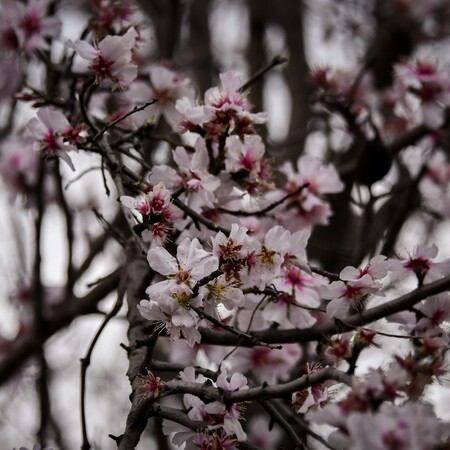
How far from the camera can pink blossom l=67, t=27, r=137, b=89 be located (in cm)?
186

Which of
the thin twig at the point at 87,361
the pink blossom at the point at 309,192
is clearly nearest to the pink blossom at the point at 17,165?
the thin twig at the point at 87,361

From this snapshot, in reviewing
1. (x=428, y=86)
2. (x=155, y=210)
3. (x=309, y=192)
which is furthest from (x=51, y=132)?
(x=428, y=86)

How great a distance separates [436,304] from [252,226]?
701 mm

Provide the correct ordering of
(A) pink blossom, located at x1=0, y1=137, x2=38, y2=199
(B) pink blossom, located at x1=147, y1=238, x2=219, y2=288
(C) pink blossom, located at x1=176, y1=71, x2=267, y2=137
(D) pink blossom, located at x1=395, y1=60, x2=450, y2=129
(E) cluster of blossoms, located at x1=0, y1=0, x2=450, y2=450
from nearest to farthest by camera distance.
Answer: (E) cluster of blossoms, located at x1=0, y1=0, x2=450, y2=450, (B) pink blossom, located at x1=147, y1=238, x2=219, y2=288, (C) pink blossom, located at x1=176, y1=71, x2=267, y2=137, (D) pink blossom, located at x1=395, y1=60, x2=450, y2=129, (A) pink blossom, located at x1=0, y1=137, x2=38, y2=199

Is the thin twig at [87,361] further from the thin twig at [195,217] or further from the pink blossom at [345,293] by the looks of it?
the pink blossom at [345,293]

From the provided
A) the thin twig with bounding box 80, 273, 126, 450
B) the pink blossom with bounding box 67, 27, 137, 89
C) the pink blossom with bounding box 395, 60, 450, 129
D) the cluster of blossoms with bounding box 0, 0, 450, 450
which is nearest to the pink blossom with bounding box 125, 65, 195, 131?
the cluster of blossoms with bounding box 0, 0, 450, 450

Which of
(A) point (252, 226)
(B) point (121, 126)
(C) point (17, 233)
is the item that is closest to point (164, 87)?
(B) point (121, 126)

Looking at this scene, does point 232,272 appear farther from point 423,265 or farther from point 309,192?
point 309,192

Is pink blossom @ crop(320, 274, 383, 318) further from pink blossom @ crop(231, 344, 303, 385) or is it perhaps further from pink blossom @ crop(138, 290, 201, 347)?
pink blossom @ crop(231, 344, 303, 385)

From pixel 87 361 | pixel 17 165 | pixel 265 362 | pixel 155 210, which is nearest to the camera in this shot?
pixel 155 210

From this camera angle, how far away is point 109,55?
1892 millimetres

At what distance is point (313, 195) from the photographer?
2.35 metres

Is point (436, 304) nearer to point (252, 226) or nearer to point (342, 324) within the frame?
point (342, 324)

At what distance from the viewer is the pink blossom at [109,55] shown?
1860 millimetres
